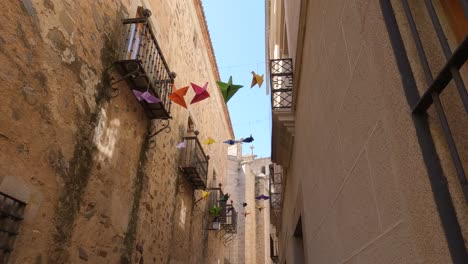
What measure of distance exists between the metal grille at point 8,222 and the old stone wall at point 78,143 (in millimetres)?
77

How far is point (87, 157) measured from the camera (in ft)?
14.8

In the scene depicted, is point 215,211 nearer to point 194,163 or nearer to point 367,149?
point 194,163

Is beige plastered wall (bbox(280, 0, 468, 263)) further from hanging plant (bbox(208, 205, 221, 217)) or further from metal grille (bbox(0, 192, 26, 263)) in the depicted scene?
hanging plant (bbox(208, 205, 221, 217))

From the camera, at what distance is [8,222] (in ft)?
10.3

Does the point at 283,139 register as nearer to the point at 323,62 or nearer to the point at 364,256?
the point at 323,62

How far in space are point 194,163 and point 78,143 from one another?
5.08m

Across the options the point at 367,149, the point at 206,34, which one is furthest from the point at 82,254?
the point at 206,34

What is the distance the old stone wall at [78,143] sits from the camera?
11.0 feet

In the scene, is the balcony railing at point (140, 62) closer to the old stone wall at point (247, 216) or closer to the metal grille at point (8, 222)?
the metal grille at point (8, 222)

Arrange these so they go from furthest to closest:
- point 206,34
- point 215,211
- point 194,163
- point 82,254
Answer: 1. point 206,34
2. point 215,211
3. point 194,163
4. point 82,254

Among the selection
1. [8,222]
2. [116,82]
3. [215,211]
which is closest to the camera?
[8,222]

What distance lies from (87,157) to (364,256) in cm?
364

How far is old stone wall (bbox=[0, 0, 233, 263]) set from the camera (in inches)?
132

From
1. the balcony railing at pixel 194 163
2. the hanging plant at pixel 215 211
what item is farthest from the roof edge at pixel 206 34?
the hanging plant at pixel 215 211
